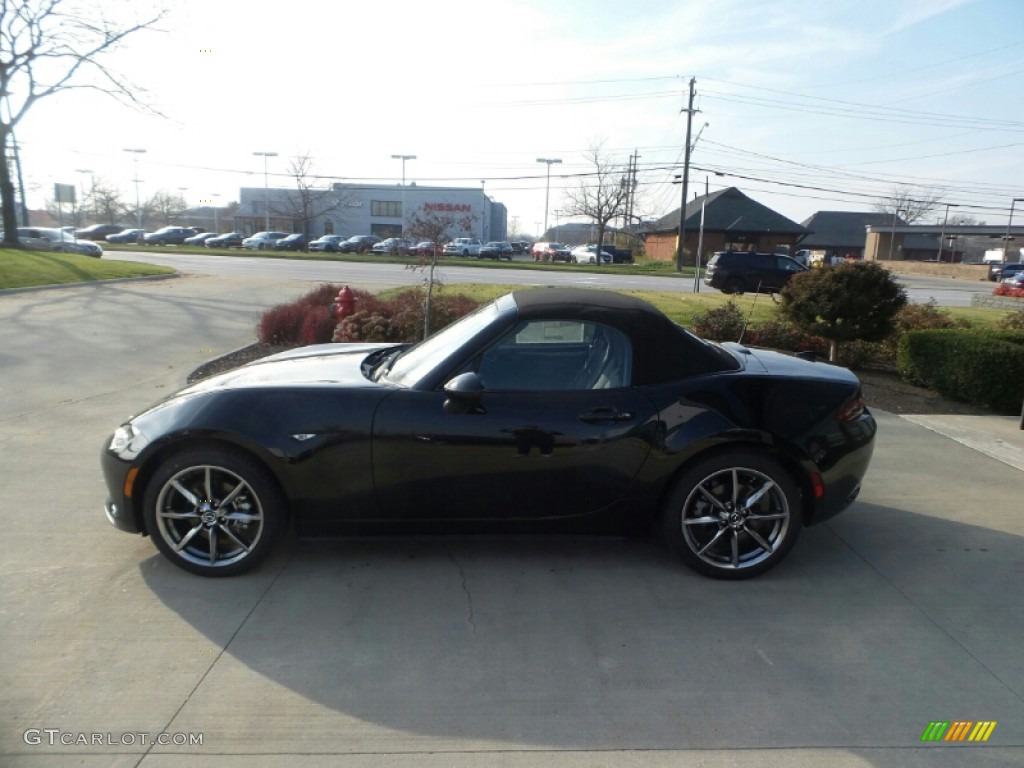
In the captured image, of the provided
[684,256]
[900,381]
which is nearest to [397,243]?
[900,381]

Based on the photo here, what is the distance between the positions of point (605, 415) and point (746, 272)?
25.4m

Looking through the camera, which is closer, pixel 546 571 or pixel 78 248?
pixel 546 571

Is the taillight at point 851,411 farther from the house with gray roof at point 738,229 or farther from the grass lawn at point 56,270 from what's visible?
the house with gray roof at point 738,229

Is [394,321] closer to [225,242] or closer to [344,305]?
[344,305]

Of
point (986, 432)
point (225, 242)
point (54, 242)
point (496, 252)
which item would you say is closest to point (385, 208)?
point (225, 242)

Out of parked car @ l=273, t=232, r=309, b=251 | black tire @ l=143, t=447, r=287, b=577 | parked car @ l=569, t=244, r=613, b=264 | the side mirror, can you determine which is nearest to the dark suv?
the side mirror

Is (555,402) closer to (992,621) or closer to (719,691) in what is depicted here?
(719,691)

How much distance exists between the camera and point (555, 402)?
158 inches

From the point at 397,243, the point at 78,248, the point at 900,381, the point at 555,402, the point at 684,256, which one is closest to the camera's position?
the point at 555,402

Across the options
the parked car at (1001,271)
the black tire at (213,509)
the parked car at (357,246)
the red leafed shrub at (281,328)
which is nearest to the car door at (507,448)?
the black tire at (213,509)

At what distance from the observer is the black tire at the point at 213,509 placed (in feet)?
12.8

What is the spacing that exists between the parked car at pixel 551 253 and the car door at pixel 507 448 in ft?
181

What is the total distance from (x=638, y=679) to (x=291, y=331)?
366 inches

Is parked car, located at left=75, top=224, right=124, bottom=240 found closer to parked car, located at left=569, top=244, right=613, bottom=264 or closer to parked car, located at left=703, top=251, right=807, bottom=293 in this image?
parked car, located at left=569, top=244, right=613, bottom=264
